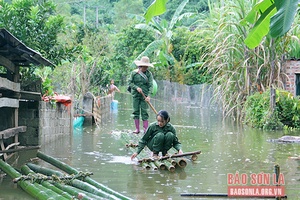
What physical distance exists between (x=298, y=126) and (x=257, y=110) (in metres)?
1.45

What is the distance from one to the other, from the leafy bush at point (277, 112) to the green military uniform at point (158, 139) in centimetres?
881

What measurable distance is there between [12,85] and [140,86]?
140 inches

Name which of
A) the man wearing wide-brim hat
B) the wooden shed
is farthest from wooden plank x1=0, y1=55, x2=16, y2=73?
the man wearing wide-brim hat

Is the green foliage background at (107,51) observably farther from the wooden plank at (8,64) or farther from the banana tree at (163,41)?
the banana tree at (163,41)

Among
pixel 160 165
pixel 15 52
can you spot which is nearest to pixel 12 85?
pixel 15 52

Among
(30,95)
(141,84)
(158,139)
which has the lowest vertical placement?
(158,139)

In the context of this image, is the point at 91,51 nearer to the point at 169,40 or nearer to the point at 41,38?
the point at 41,38

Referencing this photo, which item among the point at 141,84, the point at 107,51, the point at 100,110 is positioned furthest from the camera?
the point at 107,51

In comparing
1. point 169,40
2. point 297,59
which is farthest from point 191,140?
point 169,40

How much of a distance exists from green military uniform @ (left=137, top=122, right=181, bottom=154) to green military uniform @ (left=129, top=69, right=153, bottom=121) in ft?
9.80

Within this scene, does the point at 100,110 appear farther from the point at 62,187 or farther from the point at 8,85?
the point at 62,187

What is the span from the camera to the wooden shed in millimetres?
8930

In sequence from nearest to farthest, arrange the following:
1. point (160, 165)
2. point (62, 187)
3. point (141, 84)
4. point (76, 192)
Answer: point (76, 192) → point (62, 187) → point (160, 165) → point (141, 84)

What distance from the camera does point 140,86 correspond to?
12.4 m
